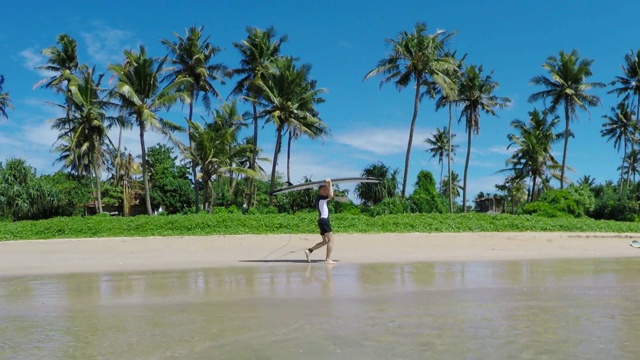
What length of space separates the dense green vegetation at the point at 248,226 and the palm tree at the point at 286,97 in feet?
36.6

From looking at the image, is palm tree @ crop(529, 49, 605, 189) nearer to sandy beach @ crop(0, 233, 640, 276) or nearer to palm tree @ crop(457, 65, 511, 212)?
palm tree @ crop(457, 65, 511, 212)

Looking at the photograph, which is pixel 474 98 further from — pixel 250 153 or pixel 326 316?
pixel 326 316

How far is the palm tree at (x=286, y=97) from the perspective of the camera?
30.8 m

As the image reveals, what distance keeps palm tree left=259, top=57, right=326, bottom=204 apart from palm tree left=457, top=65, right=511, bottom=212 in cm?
1107

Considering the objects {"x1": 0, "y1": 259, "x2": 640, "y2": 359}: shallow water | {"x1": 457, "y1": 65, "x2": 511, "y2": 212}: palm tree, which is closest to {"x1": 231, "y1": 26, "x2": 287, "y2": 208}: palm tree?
{"x1": 457, "y1": 65, "x2": 511, "y2": 212}: palm tree

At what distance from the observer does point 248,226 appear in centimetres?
1933

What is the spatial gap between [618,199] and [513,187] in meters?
21.2

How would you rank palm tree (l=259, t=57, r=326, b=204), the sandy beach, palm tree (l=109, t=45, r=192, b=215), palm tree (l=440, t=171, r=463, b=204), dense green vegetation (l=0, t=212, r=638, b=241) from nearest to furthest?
the sandy beach
dense green vegetation (l=0, t=212, r=638, b=241)
palm tree (l=109, t=45, r=192, b=215)
palm tree (l=259, t=57, r=326, b=204)
palm tree (l=440, t=171, r=463, b=204)

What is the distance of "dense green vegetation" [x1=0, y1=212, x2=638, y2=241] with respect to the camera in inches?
738

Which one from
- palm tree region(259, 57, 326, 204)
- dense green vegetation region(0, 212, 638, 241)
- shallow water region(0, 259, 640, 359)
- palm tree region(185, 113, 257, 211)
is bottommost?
shallow water region(0, 259, 640, 359)

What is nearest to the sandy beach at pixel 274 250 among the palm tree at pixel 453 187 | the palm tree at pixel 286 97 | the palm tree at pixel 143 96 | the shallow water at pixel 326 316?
the shallow water at pixel 326 316

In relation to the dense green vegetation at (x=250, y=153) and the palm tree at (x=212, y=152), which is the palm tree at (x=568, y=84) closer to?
the dense green vegetation at (x=250, y=153)

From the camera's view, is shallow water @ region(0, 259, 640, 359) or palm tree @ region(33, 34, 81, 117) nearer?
shallow water @ region(0, 259, 640, 359)

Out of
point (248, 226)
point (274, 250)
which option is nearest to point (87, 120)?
point (248, 226)
